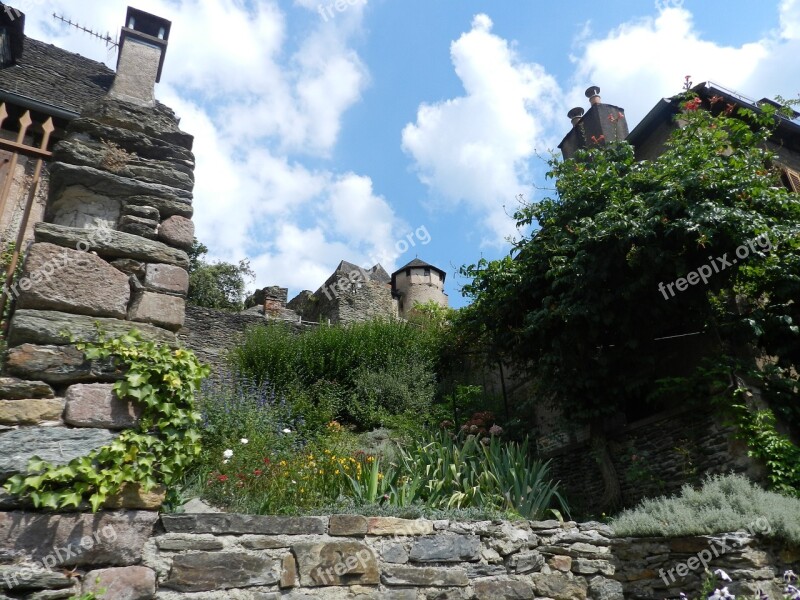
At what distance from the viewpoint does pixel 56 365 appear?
2.82 metres

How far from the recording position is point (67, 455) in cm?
266

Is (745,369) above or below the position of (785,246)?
below

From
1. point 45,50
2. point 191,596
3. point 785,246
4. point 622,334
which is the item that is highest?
point 45,50

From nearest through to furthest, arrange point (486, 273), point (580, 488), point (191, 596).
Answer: point (191, 596)
point (580, 488)
point (486, 273)

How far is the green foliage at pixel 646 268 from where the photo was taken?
6391mm

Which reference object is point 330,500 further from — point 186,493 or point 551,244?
point 551,244

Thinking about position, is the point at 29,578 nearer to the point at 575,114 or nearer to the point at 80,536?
the point at 80,536

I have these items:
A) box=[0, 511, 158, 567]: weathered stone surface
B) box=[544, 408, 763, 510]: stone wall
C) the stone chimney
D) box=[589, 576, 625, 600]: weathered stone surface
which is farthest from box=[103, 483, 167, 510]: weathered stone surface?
the stone chimney

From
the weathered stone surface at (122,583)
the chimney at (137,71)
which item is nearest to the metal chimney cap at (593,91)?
the chimney at (137,71)

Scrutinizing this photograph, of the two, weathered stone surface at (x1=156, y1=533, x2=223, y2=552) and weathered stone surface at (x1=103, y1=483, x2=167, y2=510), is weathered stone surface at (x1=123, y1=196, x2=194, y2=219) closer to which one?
weathered stone surface at (x1=103, y1=483, x2=167, y2=510)

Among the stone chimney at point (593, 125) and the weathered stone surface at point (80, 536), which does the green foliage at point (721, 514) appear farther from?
the stone chimney at point (593, 125)

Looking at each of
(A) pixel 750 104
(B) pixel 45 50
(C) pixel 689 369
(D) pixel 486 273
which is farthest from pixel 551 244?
(B) pixel 45 50

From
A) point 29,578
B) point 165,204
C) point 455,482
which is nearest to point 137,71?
point 165,204

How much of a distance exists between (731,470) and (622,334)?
1.90 m
